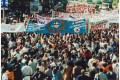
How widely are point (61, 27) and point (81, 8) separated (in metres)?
0.33

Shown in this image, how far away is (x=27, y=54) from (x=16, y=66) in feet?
0.72

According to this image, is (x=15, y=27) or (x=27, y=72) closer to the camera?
(x=27, y=72)

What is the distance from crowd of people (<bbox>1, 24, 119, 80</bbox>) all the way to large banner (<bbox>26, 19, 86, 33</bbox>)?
0.20ft

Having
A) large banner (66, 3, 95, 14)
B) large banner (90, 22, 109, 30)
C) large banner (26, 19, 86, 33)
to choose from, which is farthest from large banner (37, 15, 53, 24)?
large banner (90, 22, 109, 30)

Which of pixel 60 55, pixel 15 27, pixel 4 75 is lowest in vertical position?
pixel 4 75

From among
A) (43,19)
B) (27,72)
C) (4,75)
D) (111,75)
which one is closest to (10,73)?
(4,75)

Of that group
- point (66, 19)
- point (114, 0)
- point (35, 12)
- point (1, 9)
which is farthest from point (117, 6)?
point (1, 9)

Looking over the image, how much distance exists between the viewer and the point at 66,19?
5.59 meters

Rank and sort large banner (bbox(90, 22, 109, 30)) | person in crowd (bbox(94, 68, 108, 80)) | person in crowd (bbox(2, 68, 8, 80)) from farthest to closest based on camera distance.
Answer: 1. large banner (bbox(90, 22, 109, 30))
2. person in crowd (bbox(2, 68, 8, 80))
3. person in crowd (bbox(94, 68, 108, 80))

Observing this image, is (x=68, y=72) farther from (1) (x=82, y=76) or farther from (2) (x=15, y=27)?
(2) (x=15, y=27)

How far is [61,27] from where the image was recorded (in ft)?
18.4

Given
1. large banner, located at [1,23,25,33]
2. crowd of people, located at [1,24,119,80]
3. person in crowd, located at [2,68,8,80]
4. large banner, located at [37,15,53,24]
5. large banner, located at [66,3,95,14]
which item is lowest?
person in crowd, located at [2,68,8,80]

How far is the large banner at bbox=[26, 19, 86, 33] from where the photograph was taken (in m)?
5.58

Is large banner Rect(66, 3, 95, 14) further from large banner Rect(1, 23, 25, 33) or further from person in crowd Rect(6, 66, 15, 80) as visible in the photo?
person in crowd Rect(6, 66, 15, 80)
